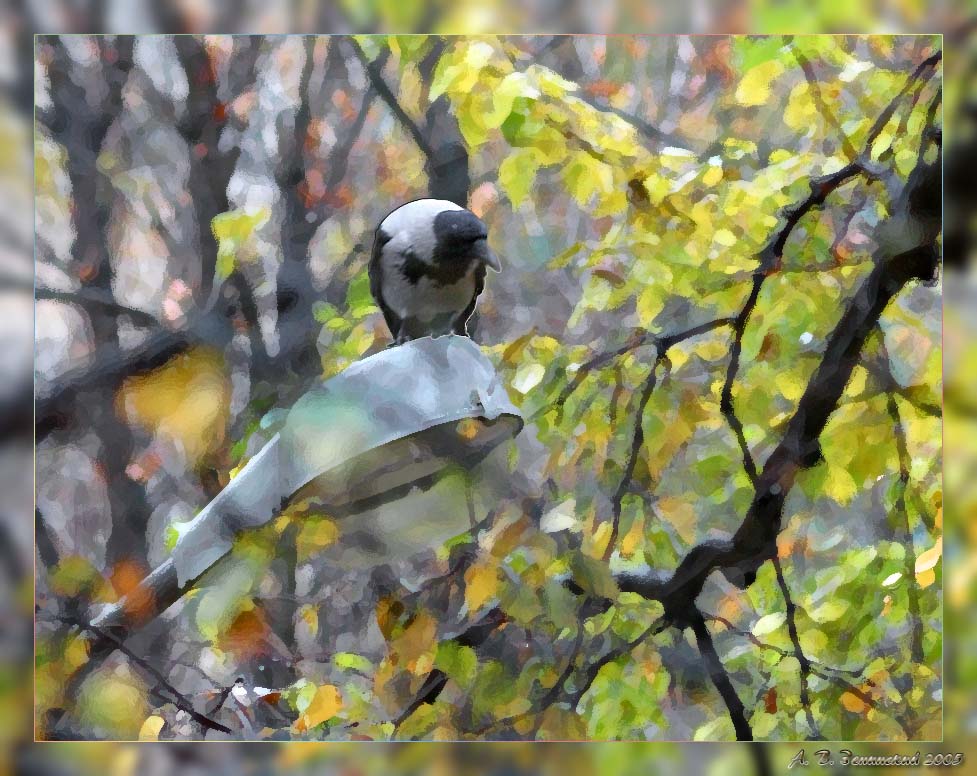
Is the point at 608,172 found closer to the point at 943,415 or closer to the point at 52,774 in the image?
the point at 943,415

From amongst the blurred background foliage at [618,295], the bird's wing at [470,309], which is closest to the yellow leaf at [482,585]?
the blurred background foliage at [618,295]

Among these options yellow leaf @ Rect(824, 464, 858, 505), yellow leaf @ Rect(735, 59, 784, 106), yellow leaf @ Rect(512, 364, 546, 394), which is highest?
yellow leaf @ Rect(735, 59, 784, 106)

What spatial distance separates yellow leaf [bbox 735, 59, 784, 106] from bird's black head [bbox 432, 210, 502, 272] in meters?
0.37

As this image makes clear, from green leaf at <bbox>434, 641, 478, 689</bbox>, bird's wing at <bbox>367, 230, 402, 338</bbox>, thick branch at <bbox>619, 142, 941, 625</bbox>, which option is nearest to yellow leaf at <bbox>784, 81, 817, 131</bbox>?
thick branch at <bbox>619, 142, 941, 625</bbox>

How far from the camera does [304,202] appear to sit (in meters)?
1.25

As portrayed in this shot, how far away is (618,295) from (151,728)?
814 mm

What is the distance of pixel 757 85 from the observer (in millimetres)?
1235

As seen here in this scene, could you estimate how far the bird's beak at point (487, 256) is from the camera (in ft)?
3.97

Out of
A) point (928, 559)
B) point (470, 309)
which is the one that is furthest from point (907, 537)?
point (470, 309)

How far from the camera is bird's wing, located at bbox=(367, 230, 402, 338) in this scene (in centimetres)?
121

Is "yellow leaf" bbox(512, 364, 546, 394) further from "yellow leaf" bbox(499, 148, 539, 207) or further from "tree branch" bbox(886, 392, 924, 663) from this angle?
"tree branch" bbox(886, 392, 924, 663)

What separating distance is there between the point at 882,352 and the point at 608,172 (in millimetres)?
425

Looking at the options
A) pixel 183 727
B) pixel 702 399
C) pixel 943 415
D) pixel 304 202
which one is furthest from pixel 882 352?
pixel 183 727

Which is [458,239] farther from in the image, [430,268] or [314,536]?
[314,536]
